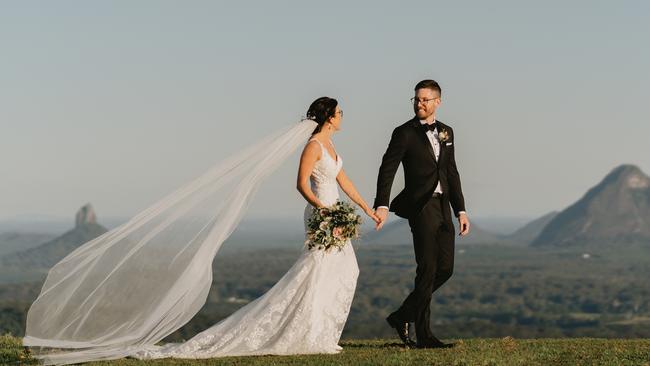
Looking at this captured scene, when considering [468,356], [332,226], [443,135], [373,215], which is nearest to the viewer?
[468,356]

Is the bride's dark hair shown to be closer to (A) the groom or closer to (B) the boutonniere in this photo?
(A) the groom

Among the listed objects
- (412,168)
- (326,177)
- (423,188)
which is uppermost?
(412,168)

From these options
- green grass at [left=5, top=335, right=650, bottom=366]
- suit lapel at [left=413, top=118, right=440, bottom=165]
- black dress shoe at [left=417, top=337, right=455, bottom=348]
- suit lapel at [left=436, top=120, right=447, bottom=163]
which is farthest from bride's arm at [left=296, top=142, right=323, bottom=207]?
black dress shoe at [left=417, top=337, right=455, bottom=348]

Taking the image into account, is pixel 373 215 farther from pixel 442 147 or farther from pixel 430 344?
pixel 430 344

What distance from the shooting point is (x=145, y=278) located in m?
15.5

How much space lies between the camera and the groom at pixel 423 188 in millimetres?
14695

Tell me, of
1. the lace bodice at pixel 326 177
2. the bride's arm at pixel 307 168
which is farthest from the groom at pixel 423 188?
the bride's arm at pixel 307 168

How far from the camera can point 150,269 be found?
1550 cm

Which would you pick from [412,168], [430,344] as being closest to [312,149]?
[412,168]

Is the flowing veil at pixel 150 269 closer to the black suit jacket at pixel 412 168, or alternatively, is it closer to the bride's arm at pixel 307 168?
the bride's arm at pixel 307 168

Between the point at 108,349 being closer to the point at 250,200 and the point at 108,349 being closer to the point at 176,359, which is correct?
the point at 176,359

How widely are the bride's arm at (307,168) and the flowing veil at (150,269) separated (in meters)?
0.43

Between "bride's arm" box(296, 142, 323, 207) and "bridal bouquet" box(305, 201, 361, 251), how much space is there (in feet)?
0.78

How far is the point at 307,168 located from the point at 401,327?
113 inches
